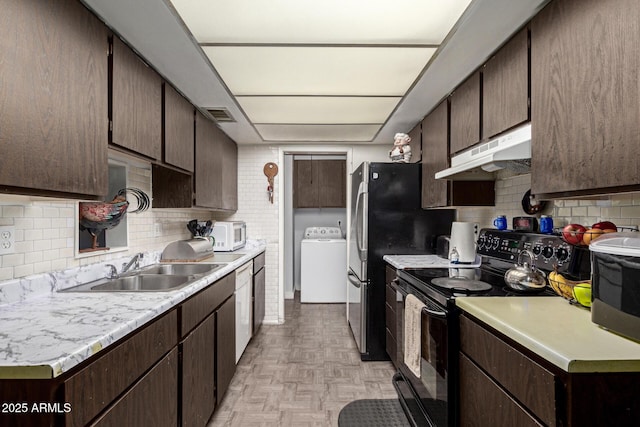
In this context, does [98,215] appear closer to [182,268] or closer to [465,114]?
[182,268]

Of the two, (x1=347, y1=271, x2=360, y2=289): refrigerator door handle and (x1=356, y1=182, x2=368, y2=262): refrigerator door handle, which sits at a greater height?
(x1=356, y1=182, x2=368, y2=262): refrigerator door handle

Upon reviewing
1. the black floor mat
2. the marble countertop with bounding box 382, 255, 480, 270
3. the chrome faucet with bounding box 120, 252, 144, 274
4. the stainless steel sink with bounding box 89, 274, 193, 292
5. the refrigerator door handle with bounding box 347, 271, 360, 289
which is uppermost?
the chrome faucet with bounding box 120, 252, 144, 274

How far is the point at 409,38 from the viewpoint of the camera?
1.64 metres

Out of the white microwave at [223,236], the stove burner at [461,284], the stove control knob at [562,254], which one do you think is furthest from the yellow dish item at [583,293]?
the white microwave at [223,236]

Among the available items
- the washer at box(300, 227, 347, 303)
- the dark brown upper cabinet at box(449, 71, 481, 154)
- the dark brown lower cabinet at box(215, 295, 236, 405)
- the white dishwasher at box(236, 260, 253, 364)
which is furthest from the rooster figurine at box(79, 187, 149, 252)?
the washer at box(300, 227, 347, 303)

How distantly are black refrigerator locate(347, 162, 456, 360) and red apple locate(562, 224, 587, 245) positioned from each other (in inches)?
59.9

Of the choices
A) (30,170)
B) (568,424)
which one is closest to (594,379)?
(568,424)

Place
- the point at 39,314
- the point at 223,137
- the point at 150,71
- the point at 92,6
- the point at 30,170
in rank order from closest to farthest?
the point at 30,170, the point at 39,314, the point at 92,6, the point at 150,71, the point at 223,137

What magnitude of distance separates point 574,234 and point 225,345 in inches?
80.8

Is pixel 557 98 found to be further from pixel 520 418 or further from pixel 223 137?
pixel 223 137

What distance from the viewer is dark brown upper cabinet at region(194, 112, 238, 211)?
2.67 m

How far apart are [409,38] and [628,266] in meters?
1.29

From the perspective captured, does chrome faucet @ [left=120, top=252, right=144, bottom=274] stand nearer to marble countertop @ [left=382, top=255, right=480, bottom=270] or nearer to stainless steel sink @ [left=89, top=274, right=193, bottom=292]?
stainless steel sink @ [left=89, top=274, right=193, bottom=292]

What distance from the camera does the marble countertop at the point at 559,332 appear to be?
2.75 feet
